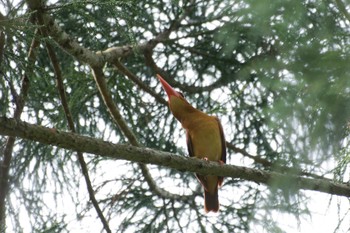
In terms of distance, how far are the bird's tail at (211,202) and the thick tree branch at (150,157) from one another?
1.38m

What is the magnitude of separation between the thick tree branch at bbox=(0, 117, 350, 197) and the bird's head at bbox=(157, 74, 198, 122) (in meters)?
1.39

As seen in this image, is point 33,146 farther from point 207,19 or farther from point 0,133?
point 0,133

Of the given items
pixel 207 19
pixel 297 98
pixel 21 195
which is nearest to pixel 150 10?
pixel 207 19

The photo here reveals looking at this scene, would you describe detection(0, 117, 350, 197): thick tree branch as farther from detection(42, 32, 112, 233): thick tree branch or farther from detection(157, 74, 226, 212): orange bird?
detection(157, 74, 226, 212): orange bird

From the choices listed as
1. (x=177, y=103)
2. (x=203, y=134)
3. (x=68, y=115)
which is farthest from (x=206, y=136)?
(x=68, y=115)

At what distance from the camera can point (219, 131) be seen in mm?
4996

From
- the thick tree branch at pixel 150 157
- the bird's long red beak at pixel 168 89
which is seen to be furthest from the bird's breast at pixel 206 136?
the thick tree branch at pixel 150 157

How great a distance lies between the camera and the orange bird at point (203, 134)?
487 cm

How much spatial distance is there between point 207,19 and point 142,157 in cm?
228

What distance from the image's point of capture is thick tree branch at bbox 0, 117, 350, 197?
105 inches

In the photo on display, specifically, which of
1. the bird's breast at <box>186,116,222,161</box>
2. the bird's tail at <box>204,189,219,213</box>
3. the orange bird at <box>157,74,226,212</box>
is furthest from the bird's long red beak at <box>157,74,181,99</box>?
the bird's tail at <box>204,189,219,213</box>

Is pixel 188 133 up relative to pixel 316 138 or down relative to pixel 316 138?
up

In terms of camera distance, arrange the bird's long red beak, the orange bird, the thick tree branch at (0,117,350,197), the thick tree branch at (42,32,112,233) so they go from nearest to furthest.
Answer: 1. the thick tree branch at (0,117,350,197)
2. the thick tree branch at (42,32,112,233)
3. the bird's long red beak
4. the orange bird

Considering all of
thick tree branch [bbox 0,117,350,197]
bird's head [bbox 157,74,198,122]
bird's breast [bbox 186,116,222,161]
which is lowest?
thick tree branch [bbox 0,117,350,197]
